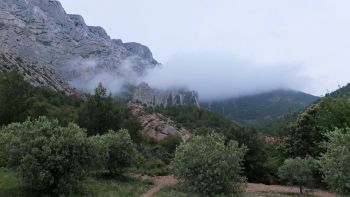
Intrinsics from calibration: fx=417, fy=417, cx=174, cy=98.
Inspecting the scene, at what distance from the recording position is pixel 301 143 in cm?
5384

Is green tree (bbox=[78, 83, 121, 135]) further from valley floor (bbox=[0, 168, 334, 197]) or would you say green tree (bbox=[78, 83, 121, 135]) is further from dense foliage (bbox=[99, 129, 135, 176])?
dense foliage (bbox=[99, 129, 135, 176])

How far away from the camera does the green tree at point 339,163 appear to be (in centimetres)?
1878

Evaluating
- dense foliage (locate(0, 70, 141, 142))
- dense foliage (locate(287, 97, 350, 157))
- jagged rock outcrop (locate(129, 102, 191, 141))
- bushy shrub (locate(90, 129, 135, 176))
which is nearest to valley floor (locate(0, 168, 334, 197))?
bushy shrub (locate(90, 129, 135, 176))

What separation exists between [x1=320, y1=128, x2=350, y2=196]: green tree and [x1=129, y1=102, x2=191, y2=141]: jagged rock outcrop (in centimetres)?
7010

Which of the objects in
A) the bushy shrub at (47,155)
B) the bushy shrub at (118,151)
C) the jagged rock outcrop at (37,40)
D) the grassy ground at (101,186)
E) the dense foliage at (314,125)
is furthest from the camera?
the jagged rock outcrop at (37,40)

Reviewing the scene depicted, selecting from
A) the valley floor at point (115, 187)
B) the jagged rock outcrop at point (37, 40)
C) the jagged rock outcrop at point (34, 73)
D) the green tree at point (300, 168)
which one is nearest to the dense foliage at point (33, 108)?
the valley floor at point (115, 187)

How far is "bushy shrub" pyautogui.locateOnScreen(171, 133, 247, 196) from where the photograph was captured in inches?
814

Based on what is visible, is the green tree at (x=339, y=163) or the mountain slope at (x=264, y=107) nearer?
the green tree at (x=339, y=163)

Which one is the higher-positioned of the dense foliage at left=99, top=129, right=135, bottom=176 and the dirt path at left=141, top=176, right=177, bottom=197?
the dense foliage at left=99, top=129, right=135, bottom=176

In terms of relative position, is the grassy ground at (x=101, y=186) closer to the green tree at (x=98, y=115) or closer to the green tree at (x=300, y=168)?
the green tree at (x=300, y=168)

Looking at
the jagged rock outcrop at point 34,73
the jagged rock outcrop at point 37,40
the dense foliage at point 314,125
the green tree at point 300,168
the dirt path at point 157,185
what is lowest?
the dirt path at point 157,185

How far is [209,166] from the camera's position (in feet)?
68.1

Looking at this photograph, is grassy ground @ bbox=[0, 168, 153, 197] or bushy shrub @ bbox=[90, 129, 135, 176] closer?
grassy ground @ bbox=[0, 168, 153, 197]

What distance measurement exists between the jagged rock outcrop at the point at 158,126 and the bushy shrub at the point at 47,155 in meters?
65.8
